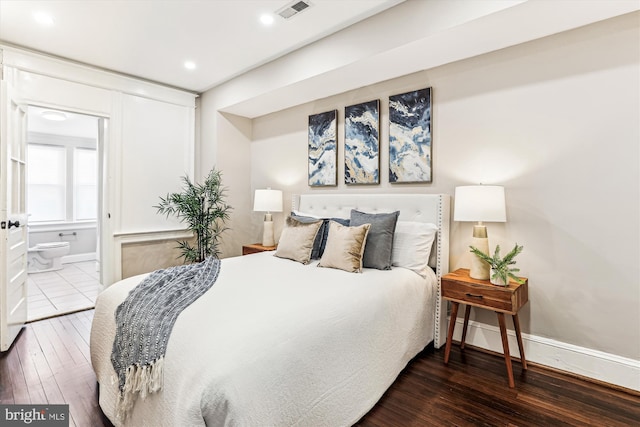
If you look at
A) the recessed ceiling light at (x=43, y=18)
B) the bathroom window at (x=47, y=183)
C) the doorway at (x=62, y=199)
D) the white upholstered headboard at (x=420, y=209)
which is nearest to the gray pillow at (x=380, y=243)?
the white upholstered headboard at (x=420, y=209)

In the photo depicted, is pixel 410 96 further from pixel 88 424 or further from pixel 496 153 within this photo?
pixel 88 424

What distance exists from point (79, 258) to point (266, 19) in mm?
6096

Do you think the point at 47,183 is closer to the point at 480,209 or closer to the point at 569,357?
the point at 480,209

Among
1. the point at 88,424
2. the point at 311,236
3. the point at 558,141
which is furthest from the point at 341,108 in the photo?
the point at 88,424

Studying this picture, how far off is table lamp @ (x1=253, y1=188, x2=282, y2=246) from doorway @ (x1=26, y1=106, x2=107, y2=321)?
276cm

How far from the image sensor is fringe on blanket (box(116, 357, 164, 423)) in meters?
1.33

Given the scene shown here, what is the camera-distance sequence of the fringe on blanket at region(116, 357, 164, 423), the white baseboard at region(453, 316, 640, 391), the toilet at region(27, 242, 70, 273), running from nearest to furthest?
the fringe on blanket at region(116, 357, 164, 423)
the white baseboard at region(453, 316, 640, 391)
the toilet at region(27, 242, 70, 273)

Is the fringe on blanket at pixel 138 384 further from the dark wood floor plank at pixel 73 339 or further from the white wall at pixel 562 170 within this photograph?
the white wall at pixel 562 170

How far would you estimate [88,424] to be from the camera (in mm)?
1688

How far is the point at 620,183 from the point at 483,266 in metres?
0.98

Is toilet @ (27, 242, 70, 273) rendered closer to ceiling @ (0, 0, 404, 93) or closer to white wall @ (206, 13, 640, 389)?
ceiling @ (0, 0, 404, 93)

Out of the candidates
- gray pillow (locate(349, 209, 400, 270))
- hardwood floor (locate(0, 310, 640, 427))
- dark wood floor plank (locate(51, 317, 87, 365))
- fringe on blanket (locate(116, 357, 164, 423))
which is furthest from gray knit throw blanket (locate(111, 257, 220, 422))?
gray pillow (locate(349, 209, 400, 270))

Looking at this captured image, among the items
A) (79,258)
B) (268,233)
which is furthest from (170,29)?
(79,258)

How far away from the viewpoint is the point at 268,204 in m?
3.94
